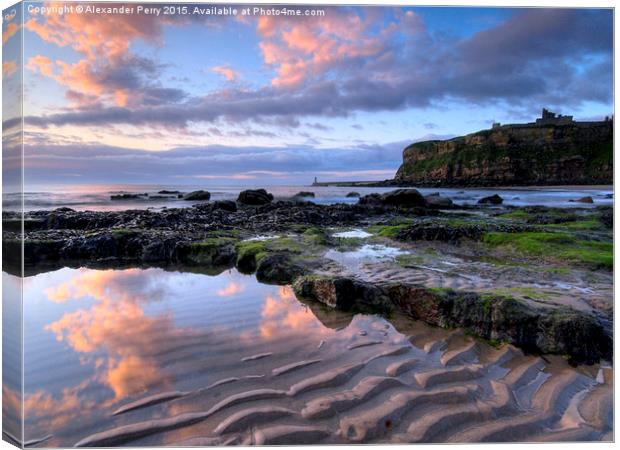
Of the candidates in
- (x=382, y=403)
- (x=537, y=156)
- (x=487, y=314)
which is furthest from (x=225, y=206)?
(x=382, y=403)

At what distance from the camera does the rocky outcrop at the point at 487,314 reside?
131 inches

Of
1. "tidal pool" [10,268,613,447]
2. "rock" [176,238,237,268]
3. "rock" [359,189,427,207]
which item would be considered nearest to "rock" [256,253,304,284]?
"rock" [176,238,237,268]

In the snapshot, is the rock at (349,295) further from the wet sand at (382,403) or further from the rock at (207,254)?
the rock at (207,254)

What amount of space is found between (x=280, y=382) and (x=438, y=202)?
670 inches

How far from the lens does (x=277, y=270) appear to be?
562cm

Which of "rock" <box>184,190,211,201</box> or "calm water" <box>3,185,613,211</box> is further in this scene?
"rock" <box>184,190,211,201</box>

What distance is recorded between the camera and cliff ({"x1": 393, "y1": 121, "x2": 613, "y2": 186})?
4.54 metres

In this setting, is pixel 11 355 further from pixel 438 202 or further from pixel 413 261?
pixel 438 202

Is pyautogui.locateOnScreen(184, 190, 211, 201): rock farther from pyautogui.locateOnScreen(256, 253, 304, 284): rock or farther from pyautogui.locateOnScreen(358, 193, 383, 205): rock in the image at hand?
pyautogui.locateOnScreen(256, 253, 304, 284): rock

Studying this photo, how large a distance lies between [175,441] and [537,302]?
3576 millimetres

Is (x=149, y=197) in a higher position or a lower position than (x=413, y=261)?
higher

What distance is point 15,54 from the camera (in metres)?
3.15

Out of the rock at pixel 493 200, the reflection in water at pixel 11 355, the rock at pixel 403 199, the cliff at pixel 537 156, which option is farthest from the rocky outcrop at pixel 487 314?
the rock at pixel 493 200

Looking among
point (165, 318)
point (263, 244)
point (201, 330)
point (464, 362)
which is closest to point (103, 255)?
point (263, 244)
